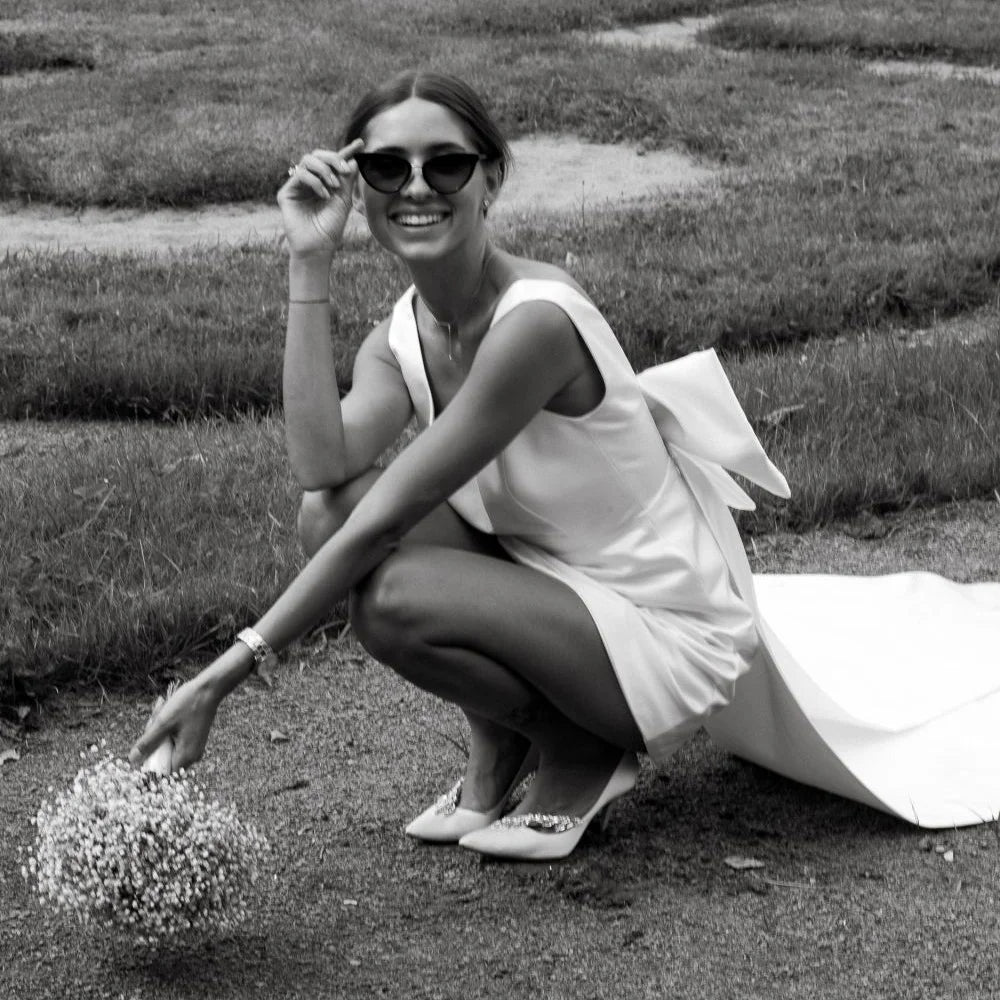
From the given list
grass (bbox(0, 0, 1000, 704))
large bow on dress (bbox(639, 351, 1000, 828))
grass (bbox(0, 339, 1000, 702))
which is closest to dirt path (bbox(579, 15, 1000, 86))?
grass (bbox(0, 0, 1000, 704))

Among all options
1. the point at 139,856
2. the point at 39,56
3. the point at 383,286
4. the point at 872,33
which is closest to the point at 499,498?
the point at 139,856

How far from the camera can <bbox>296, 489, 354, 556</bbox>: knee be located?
311 cm

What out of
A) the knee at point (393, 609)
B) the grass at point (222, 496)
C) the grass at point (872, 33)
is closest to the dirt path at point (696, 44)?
the grass at point (872, 33)

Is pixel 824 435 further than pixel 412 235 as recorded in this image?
Yes

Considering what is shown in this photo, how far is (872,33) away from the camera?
12.9m

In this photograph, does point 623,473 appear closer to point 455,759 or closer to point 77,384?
point 455,759

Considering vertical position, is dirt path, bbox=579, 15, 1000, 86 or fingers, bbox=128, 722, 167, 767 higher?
fingers, bbox=128, 722, 167, 767

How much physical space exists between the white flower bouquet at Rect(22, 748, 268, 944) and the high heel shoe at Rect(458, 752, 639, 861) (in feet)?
1.85

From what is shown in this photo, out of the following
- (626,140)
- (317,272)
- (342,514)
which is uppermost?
(317,272)

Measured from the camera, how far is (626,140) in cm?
1012

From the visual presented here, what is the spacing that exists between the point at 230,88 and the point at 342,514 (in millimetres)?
8401

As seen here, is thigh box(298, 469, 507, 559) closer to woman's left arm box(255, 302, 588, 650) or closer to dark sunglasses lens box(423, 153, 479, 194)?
woman's left arm box(255, 302, 588, 650)

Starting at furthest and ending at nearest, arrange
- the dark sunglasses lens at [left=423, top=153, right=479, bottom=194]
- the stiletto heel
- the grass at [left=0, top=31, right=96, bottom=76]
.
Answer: the grass at [left=0, top=31, right=96, bottom=76] → the stiletto heel → the dark sunglasses lens at [left=423, top=153, right=479, bottom=194]

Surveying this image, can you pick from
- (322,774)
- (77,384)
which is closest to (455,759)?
(322,774)
